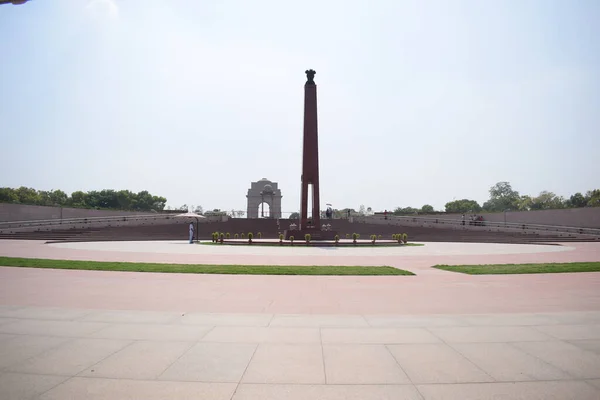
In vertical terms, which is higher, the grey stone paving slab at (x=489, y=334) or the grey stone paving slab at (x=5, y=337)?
the grey stone paving slab at (x=5, y=337)

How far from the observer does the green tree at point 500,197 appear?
109m

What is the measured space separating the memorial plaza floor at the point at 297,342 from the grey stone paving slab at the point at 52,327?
26mm

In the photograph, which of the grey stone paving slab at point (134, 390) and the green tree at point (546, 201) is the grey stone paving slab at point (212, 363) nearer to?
the grey stone paving slab at point (134, 390)

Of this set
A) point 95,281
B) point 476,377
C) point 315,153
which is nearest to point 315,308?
point 476,377

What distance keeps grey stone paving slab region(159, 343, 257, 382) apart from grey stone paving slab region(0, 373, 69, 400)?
97 cm

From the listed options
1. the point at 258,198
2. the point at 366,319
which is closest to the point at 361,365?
the point at 366,319

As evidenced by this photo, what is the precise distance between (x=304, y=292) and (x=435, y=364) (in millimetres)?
4312

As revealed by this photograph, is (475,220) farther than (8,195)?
No

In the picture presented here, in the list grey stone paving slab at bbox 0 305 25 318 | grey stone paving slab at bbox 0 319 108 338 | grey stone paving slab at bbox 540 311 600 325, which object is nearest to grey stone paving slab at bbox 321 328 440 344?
grey stone paving slab at bbox 540 311 600 325

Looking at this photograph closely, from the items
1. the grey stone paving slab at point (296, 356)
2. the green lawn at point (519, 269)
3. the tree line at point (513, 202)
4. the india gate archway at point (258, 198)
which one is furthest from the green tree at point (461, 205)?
the grey stone paving slab at point (296, 356)

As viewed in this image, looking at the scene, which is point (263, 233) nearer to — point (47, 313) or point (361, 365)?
point (47, 313)

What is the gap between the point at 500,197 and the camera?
112625 millimetres

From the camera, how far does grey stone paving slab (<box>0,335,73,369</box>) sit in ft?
12.4

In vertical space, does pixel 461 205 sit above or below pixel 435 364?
above
